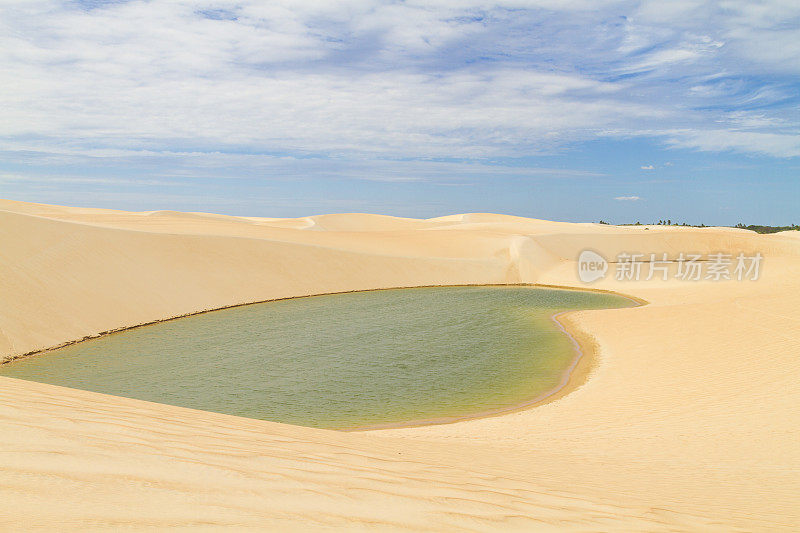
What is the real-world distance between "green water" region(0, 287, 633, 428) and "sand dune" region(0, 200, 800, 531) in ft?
4.13

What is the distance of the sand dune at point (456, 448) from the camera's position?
2.39 m

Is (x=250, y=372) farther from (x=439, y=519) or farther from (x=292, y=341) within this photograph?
(x=439, y=519)

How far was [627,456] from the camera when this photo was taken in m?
5.92

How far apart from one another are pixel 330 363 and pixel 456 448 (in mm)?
8063

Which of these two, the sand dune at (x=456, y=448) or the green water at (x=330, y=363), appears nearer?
the sand dune at (x=456, y=448)

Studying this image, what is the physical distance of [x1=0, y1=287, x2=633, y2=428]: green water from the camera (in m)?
10.0

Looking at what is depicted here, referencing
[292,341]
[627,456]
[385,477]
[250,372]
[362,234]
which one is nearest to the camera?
[385,477]

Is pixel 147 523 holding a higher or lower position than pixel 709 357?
higher

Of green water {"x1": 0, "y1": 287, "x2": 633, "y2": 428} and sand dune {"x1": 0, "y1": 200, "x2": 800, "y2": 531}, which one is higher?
sand dune {"x1": 0, "y1": 200, "x2": 800, "y2": 531}

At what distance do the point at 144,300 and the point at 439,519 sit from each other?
2088cm

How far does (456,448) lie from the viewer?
17.6 ft

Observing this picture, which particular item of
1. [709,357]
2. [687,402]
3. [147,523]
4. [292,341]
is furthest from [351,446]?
[292,341]

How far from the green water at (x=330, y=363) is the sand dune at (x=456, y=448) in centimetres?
126

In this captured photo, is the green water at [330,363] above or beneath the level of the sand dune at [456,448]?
beneath
